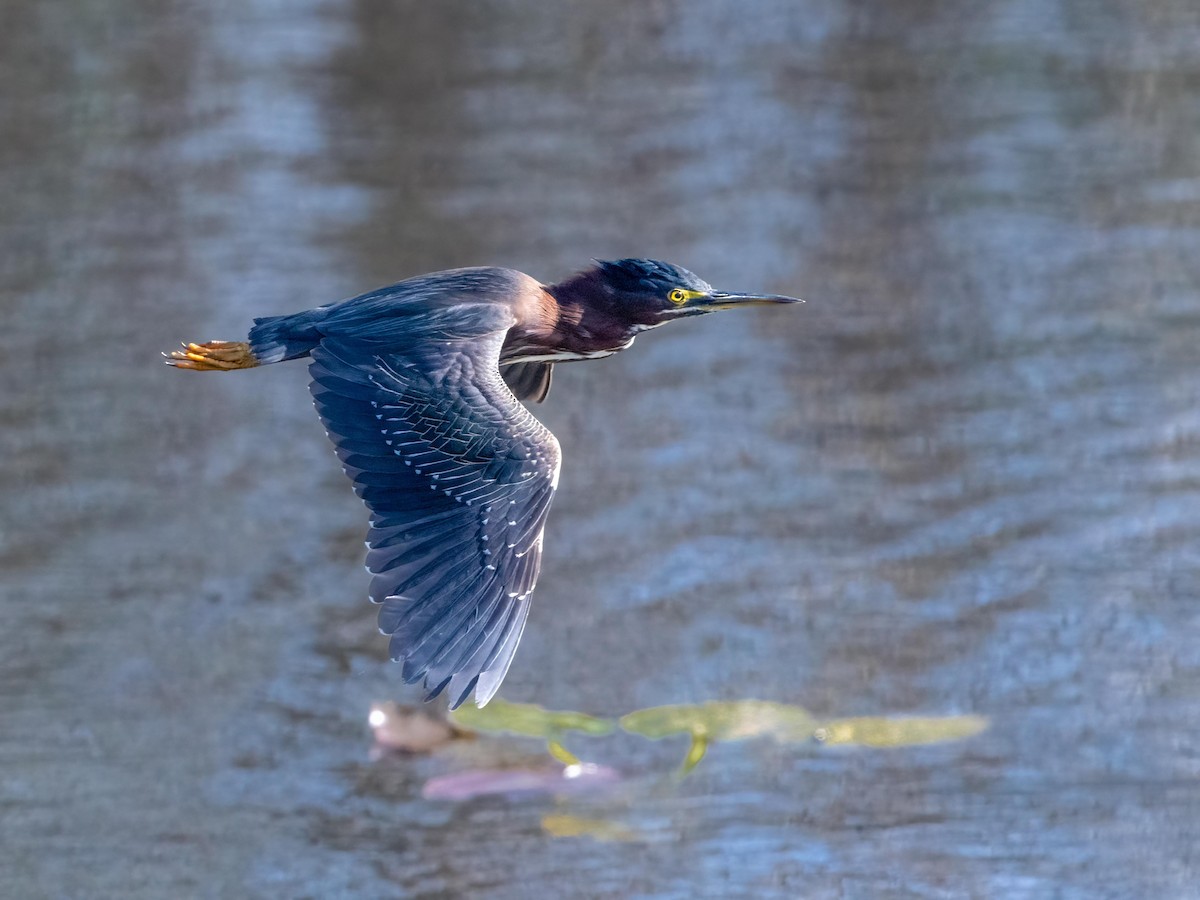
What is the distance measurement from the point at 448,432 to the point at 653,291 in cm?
137

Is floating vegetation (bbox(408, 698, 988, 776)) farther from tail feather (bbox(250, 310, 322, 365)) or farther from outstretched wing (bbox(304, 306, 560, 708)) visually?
outstretched wing (bbox(304, 306, 560, 708))

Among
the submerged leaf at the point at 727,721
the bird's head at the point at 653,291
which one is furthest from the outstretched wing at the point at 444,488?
the submerged leaf at the point at 727,721

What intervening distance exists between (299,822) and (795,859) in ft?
6.07

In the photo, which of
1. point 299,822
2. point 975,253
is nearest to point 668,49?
point 975,253

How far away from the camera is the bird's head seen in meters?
6.91

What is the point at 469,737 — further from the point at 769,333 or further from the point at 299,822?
the point at 769,333

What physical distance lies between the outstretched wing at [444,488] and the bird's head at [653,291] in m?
0.82

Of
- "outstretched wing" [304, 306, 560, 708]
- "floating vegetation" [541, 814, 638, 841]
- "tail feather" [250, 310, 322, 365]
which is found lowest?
"floating vegetation" [541, 814, 638, 841]

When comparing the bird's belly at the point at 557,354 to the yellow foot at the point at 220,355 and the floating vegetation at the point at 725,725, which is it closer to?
the yellow foot at the point at 220,355

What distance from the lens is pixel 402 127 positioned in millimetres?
13000

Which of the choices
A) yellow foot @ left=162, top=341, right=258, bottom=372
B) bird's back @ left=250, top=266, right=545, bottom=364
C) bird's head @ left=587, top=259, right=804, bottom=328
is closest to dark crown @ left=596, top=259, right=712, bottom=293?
bird's head @ left=587, top=259, right=804, bottom=328

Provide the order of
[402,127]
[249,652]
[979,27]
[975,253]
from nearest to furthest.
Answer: [249,652]
[975,253]
[402,127]
[979,27]

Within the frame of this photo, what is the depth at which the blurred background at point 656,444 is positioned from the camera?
289 inches

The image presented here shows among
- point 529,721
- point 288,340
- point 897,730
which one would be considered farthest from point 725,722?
point 288,340
